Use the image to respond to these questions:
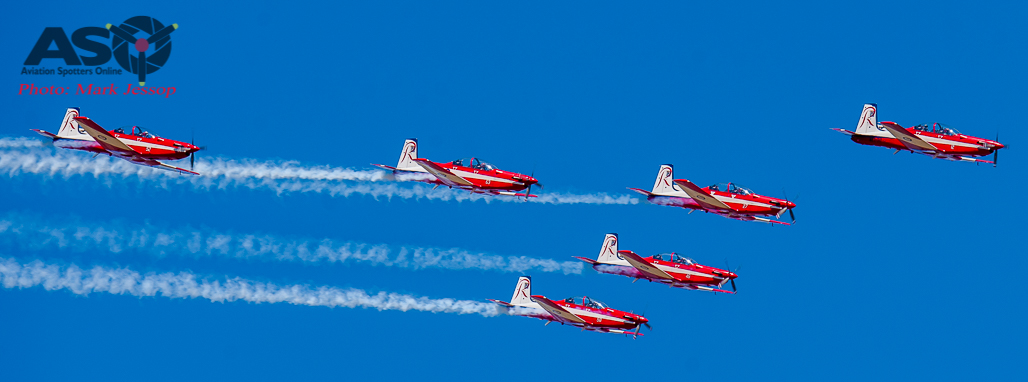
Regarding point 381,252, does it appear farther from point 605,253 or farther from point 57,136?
point 57,136

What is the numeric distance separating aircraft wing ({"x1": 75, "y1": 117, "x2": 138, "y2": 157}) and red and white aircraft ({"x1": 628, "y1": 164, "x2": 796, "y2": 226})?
21.7 meters

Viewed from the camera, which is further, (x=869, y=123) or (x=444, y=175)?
(x=869, y=123)

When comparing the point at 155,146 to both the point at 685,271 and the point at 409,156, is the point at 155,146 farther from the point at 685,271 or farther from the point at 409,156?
the point at 685,271

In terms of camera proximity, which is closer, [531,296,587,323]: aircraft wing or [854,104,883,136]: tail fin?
[531,296,587,323]: aircraft wing

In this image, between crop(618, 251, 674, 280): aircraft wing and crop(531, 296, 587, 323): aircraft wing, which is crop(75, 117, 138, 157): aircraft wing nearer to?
crop(531, 296, 587, 323): aircraft wing

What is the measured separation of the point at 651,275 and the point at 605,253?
220cm

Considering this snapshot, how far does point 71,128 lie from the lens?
176 feet

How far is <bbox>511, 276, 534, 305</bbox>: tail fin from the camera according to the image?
55.5 metres

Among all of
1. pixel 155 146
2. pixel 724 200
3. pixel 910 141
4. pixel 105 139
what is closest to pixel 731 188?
pixel 724 200

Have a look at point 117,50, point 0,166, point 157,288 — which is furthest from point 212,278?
point 117,50

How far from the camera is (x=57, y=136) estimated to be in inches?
2103

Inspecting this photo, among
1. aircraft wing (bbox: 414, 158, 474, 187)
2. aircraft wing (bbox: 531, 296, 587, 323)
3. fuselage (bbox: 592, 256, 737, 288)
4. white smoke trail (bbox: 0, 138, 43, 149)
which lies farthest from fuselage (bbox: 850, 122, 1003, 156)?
white smoke trail (bbox: 0, 138, 43, 149)

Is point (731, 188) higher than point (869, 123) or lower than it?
lower

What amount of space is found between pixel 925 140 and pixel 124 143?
114 feet
